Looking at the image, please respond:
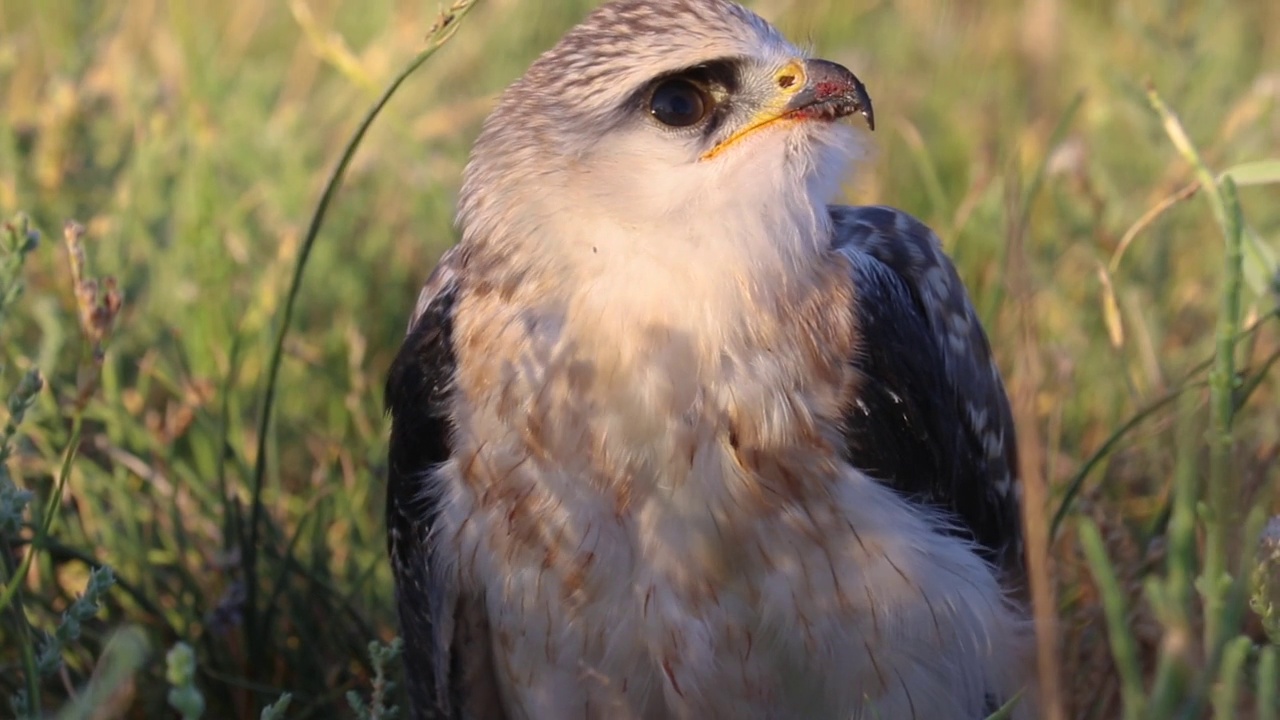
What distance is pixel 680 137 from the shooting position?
2.80m

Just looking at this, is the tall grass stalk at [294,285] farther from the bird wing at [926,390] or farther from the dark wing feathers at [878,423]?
the bird wing at [926,390]

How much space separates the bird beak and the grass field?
1.15ft

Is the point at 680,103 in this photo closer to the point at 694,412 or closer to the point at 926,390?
the point at 694,412

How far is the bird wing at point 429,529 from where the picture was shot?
3.13 m

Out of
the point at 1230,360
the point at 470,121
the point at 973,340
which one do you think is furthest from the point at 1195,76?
the point at 1230,360

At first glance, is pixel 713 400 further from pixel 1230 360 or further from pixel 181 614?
pixel 181 614

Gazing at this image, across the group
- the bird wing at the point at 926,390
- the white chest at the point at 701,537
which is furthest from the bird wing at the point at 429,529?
the bird wing at the point at 926,390

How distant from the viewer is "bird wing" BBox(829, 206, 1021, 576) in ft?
9.72

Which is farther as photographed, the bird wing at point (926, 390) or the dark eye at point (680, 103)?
the bird wing at point (926, 390)

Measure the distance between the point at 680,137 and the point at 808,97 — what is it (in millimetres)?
259

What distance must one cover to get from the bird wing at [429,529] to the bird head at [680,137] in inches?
11.5

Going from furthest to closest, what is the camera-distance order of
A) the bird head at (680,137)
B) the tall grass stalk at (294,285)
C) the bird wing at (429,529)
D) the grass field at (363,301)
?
the bird wing at (429,529) → the grass field at (363,301) → the bird head at (680,137) → the tall grass stalk at (294,285)

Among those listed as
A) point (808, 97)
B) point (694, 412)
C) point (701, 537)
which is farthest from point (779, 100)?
point (701, 537)

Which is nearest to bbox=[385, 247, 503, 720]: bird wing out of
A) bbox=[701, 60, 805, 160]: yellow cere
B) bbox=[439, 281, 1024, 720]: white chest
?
bbox=[439, 281, 1024, 720]: white chest
